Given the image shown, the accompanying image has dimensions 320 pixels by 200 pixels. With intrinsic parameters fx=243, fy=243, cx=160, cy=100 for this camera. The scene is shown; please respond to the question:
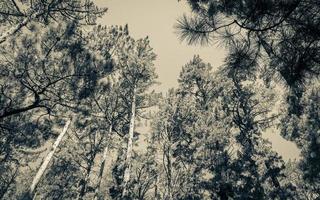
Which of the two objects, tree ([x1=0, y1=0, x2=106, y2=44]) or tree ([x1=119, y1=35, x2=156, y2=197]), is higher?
tree ([x1=119, y1=35, x2=156, y2=197])

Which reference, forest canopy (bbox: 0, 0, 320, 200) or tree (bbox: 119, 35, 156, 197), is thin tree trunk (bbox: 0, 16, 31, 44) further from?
tree (bbox: 119, 35, 156, 197)

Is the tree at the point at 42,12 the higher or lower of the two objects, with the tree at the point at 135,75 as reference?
lower

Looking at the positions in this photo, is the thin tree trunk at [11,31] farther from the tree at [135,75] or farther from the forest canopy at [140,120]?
the tree at [135,75]

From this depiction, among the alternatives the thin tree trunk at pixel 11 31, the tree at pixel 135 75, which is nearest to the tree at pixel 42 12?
the thin tree trunk at pixel 11 31

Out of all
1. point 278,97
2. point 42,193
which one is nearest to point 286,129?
point 278,97

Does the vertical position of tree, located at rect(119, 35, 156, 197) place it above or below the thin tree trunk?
above

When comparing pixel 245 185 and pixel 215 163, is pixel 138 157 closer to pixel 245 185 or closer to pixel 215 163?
pixel 215 163

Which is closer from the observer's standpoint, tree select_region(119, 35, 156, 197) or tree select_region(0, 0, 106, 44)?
tree select_region(0, 0, 106, 44)

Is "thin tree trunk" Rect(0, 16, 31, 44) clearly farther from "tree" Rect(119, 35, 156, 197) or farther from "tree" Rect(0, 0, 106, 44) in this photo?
"tree" Rect(119, 35, 156, 197)

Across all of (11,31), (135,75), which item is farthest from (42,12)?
(135,75)

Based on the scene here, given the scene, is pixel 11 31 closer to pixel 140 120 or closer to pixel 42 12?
pixel 42 12

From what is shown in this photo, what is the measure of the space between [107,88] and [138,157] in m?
4.69

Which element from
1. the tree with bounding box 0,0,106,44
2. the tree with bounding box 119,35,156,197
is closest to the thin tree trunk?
the tree with bounding box 0,0,106,44

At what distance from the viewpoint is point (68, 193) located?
21.3 m
